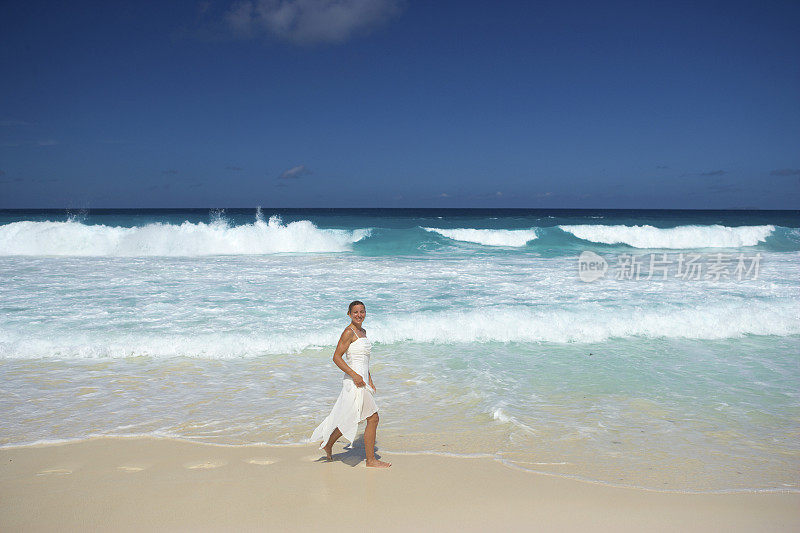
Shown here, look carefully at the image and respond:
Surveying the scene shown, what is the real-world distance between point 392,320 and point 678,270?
11.5 m

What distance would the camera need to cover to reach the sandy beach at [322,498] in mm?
3393

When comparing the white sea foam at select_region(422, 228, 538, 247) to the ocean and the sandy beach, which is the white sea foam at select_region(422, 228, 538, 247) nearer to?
the ocean

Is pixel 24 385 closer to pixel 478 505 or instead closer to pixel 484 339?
pixel 478 505

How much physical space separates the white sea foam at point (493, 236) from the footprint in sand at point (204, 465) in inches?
1159

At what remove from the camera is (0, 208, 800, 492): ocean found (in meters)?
4.70

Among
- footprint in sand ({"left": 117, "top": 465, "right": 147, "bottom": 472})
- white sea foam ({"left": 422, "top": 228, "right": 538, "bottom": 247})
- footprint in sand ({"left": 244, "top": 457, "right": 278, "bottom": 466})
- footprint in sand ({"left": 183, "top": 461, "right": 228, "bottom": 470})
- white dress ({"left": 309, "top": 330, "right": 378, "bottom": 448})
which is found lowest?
footprint in sand ({"left": 117, "top": 465, "right": 147, "bottom": 472})

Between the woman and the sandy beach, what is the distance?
29 centimetres

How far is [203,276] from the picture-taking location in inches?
540

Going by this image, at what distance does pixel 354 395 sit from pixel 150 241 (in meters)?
21.5

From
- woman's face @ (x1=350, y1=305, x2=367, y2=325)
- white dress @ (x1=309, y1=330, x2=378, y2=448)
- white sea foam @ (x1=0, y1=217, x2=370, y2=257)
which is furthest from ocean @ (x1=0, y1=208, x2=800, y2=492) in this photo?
white sea foam @ (x1=0, y1=217, x2=370, y2=257)

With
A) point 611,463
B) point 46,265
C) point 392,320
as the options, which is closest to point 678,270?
point 392,320

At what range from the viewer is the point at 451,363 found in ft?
23.5

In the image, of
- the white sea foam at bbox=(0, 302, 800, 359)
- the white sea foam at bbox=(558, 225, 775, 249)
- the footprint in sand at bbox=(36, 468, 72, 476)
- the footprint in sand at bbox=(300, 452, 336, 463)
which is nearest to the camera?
the footprint in sand at bbox=(36, 468, 72, 476)

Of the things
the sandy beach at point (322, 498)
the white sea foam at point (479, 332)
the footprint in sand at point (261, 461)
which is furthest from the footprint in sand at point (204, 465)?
the white sea foam at point (479, 332)
